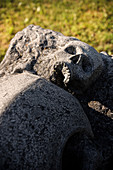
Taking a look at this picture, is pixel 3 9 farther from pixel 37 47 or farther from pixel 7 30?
pixel 37 47

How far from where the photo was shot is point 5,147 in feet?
3.24

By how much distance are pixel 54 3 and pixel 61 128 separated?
16.8 feet

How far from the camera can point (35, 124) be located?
3.59 feet

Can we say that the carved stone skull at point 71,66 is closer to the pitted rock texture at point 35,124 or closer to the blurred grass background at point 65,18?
the pitted rock texture at point 35,124

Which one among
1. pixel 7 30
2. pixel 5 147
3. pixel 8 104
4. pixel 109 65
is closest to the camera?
pixel 5 147

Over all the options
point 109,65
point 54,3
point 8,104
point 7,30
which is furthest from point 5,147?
point 54,3

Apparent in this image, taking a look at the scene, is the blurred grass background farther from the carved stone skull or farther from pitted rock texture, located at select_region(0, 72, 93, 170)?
pitted rock texture, located at select_region(0, 72, 93, 170)

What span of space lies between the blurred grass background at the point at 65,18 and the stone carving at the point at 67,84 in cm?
231

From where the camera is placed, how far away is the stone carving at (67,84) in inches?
47.8

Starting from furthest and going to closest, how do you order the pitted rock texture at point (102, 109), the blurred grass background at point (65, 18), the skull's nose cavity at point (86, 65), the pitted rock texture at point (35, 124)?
1. the blurred grass background at point (65, 18)
2. the skull's nose cavity at point (86, 65)
3. the pitted rock texture at point (102, 109)
4. the pitted rock texture at point (35, 124)

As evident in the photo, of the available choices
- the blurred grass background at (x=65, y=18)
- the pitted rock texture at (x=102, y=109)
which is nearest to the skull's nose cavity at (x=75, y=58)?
the pitted rock texture at (x=102, y=109)

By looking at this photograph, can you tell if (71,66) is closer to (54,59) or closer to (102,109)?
(54,59)

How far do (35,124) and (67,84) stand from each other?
0.59 metres

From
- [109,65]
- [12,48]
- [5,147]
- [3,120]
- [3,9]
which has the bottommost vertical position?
[5,147]
